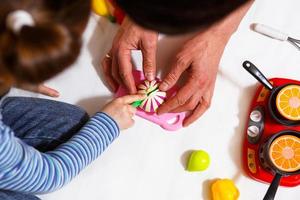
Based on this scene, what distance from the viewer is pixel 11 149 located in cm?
64

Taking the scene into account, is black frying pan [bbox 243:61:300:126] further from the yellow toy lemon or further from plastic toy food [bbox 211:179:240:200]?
the yellow toy lemon

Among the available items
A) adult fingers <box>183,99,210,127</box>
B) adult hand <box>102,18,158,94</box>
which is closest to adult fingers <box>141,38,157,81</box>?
adult hand <box>102,18,158,94</box>

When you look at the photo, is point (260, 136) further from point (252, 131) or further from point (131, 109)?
point (131, 109)

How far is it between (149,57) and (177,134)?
0.19 metres

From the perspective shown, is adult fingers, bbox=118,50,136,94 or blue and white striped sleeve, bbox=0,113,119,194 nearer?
blue and white striped sleeve, bbox=0,113,119,194

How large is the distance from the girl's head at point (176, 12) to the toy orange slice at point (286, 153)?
39 centimetres

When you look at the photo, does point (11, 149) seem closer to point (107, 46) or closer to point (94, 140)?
point (94, 140)

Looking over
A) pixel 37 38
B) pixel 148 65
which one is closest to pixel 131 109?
pixel 148 65

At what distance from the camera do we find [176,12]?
0.45 metres

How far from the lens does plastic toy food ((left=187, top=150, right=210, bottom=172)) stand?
2.72ft

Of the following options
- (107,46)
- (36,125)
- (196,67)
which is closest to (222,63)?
(196,67)

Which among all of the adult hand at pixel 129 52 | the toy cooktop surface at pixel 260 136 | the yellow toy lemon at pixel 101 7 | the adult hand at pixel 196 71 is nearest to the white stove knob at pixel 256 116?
the toy cooktop surface at pixel 260 136

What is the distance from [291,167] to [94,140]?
0.38m

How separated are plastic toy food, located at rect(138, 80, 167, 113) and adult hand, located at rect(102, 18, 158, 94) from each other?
0.05 feet
